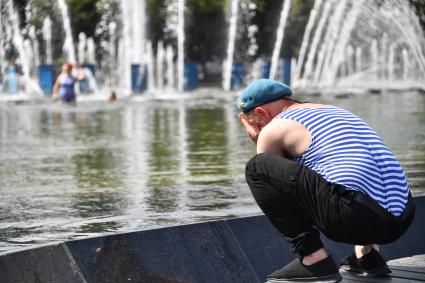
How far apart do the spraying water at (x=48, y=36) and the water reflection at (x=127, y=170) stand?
29632 millimetres

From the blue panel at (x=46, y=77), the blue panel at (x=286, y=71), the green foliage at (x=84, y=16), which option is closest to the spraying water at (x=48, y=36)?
the blue panel at (x=46, y=77)

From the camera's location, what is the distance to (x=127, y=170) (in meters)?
10.2

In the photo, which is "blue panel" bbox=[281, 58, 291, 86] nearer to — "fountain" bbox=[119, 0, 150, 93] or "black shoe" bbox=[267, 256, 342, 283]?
"fountain" bbox=[119, 0, 150, 93]

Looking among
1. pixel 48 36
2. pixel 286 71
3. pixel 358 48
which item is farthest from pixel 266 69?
pixel 48 36

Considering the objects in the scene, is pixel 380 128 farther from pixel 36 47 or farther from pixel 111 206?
pixel 36 47

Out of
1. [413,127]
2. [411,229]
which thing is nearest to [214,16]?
[413,127]

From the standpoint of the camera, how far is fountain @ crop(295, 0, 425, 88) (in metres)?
37.1

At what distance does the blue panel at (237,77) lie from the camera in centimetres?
4347

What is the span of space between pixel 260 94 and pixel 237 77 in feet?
128

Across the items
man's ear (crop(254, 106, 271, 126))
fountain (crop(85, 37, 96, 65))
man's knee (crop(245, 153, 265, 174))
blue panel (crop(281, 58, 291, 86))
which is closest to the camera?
man's knee (crop(245, 153, 265, 174))

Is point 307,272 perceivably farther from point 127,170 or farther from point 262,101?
point 127,170

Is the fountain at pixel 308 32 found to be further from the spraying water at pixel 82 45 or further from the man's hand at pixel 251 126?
the man's hand at pixel 251 126

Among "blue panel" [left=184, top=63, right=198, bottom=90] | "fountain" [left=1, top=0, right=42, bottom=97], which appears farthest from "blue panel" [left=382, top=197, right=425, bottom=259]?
"blue panel" [left=184, top=63, right=198, bottom=90]

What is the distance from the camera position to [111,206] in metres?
7.64
